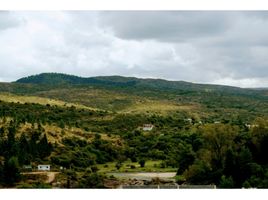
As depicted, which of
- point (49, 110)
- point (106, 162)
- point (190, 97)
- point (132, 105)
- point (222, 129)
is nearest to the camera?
point (222, 129)

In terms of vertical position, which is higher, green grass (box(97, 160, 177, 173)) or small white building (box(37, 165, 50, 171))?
small white building (box(37, 165, 50, 171))

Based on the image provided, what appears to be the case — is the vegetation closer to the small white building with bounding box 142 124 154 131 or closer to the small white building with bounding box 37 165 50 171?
the small white building with bounding box 142 124 154 131

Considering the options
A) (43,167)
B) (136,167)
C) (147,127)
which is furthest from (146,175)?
(147,127)

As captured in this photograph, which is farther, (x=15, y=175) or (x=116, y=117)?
(x=116, y=117)

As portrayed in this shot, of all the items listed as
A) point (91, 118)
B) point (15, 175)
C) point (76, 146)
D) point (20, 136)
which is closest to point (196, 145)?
point (76, 146)

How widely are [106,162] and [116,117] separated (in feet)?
67.1

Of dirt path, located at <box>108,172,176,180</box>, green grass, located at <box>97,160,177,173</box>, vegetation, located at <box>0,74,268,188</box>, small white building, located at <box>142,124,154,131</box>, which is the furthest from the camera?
small white building, located at <box>142,124,154,131</box>

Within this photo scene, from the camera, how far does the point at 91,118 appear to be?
69.2m

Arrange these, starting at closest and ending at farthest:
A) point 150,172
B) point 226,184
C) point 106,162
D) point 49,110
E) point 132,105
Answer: point 226,184 → point 150,172 → point 106,162 → point 49,110 → point 132,105

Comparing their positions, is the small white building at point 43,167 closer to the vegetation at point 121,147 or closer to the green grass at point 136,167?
the vegetation at point 121,147

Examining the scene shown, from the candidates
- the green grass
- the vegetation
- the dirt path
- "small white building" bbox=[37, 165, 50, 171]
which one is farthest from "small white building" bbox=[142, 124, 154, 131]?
"small white building" bbox=[37, 165, 50, 171]

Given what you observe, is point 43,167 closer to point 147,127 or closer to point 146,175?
point 146,175

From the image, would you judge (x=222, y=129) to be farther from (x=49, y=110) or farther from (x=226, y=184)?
(x=49, y=110)

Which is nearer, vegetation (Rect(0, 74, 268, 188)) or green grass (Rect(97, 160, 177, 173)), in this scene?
vegetation (Rect(0, 74, 268, 188))
